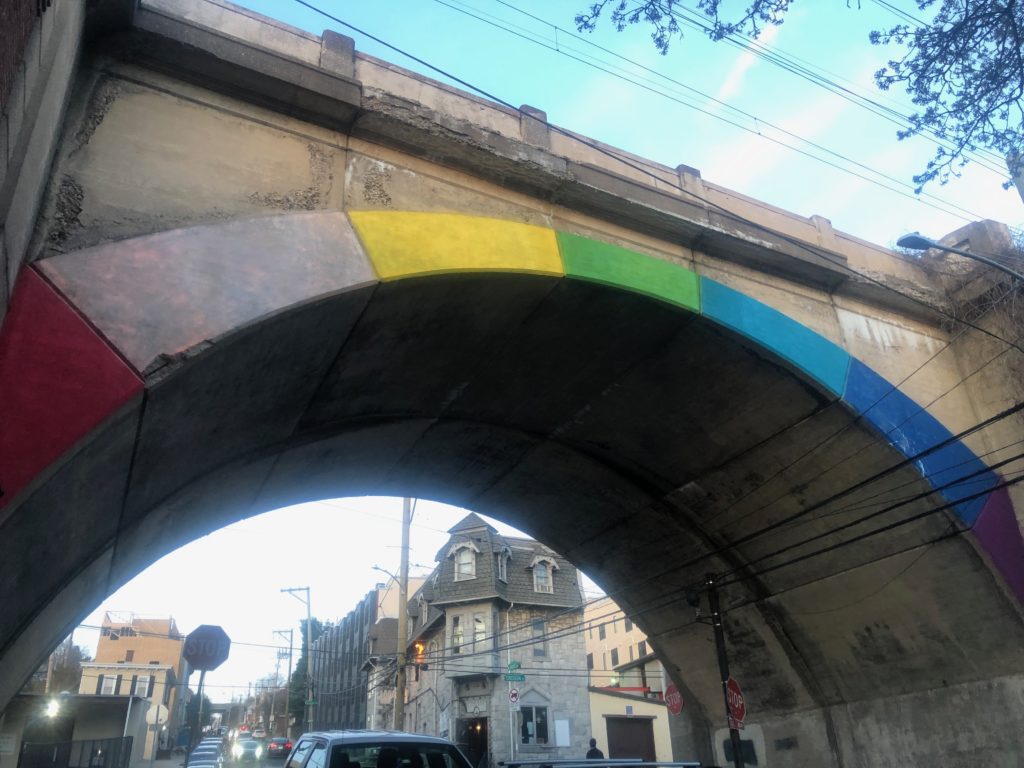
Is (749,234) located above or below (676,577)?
above

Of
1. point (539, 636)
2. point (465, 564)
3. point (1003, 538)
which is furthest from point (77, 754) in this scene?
point (1003, 538)

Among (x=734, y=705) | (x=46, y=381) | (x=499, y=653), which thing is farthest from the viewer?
(x=499, y=653)

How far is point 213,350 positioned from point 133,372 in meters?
0.64

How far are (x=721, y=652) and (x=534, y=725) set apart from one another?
67.9 feet

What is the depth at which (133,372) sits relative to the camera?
504 centimetres

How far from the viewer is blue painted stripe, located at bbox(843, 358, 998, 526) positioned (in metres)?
9.63

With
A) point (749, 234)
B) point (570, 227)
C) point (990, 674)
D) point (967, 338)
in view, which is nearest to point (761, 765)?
point (990, 674)

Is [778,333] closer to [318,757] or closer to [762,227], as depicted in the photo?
[762,227]

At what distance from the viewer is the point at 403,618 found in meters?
23.0

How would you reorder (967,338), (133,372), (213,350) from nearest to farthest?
(133,372) < (213,350) < (967,338)

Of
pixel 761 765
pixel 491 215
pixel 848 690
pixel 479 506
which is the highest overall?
pixel 491 215

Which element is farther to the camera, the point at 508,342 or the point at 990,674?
the point at 990,674

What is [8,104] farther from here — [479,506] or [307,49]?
[479,506]

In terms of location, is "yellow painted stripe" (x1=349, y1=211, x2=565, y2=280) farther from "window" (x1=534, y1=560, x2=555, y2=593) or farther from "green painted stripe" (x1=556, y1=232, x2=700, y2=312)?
"window" (x1=534, y1=560, x2=555, y2=593)
